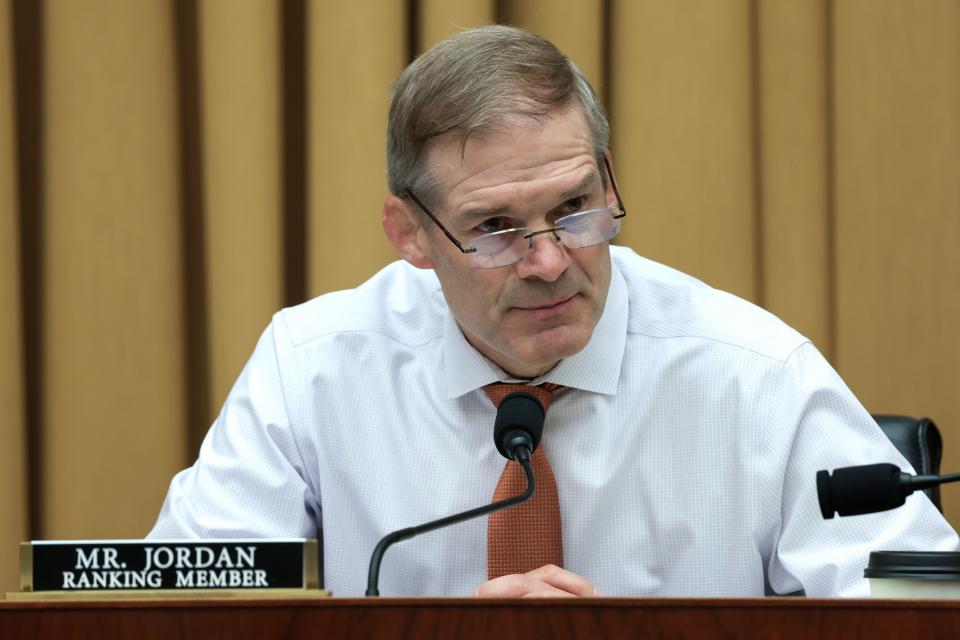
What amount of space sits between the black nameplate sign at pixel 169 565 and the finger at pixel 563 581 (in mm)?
405

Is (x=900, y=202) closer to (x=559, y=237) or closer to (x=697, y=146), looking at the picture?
(x=697, y=146)

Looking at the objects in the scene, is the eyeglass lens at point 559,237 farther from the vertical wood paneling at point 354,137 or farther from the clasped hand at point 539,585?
the vertical wood paneling at point 354,137

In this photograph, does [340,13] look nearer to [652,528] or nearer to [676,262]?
[676,262]

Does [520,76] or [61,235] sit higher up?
[520,76]

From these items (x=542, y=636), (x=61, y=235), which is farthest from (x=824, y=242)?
(x=542, y=636)

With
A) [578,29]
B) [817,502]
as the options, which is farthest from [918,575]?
[578,29]

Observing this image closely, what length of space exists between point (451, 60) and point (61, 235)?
45.8 inches

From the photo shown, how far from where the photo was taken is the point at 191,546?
45.0 inches

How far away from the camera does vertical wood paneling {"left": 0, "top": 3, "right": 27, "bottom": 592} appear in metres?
2.54

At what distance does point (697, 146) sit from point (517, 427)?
1.29 meters

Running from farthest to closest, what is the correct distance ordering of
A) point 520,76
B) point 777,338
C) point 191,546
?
point 777,338
point 520,76
point 191,546

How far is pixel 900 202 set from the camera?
8.41 feet

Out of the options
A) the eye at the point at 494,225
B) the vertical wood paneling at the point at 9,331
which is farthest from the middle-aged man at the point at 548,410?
the vertical wood paneling at the point at 9,331

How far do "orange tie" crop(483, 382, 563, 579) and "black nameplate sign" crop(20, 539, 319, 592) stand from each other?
0.62 m
